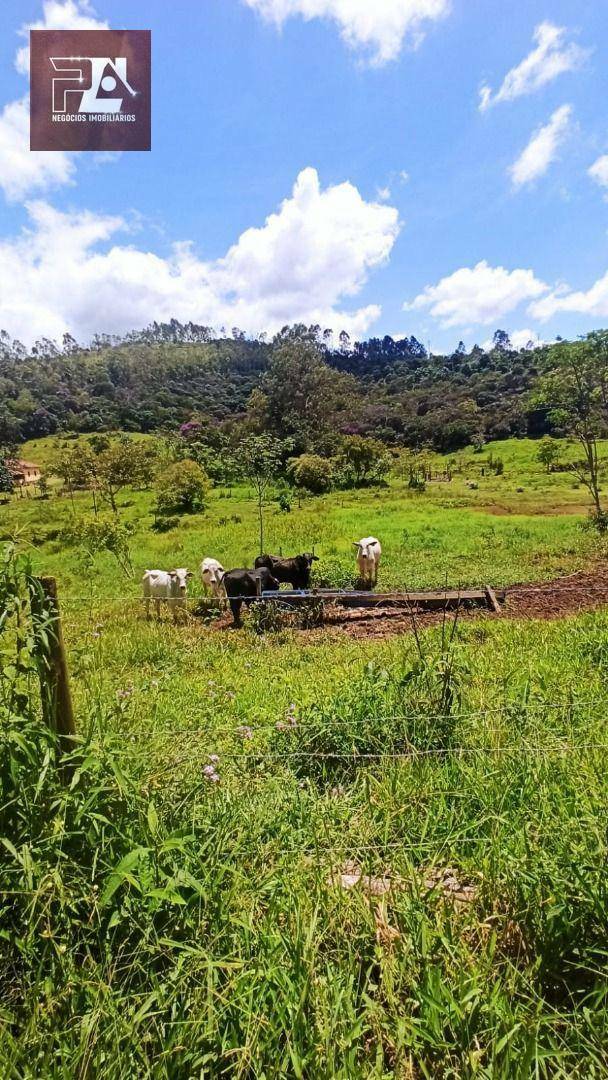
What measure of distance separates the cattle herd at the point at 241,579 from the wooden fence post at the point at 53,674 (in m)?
5.63

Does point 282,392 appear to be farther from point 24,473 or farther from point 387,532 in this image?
point 387,532

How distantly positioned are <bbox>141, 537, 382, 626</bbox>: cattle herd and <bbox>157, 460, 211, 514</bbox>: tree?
16527 millimetres

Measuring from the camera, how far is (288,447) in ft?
148

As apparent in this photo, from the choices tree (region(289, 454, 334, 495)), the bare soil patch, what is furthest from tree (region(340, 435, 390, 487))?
the bare soil patch

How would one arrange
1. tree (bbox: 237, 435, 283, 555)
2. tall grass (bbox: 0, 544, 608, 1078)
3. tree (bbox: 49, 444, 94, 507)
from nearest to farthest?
tall grass (bbox: 0, 544, 608, 1078) < tree (bbox: 237, 435, 283, 555) < tree (bbox: 49, 444, 94, 507)

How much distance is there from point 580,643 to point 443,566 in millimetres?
5886

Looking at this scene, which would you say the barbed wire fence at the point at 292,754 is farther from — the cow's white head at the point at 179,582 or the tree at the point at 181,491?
the tree at the point at 181,491

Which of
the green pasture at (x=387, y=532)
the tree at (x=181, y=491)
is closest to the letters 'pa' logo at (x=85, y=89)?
the green pasture at (x=387, y=532)

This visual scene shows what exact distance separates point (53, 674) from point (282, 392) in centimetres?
5943

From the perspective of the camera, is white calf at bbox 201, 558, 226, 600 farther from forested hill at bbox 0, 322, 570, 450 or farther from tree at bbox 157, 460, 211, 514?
forested hill at bbox 0, 322, 570, 450

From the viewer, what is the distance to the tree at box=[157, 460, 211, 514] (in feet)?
84.9

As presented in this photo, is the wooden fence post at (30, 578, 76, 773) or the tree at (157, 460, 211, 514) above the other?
the tree at (157, 460, 211, 514)

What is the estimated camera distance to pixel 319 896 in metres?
2.04

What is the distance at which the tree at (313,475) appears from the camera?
3250 centimetres
